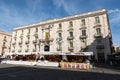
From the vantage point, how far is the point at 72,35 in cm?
3919

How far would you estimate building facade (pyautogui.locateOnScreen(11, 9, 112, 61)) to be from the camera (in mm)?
34344

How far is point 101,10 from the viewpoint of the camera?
35.9m

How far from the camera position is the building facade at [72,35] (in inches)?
1352

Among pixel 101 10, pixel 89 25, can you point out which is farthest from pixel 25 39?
pixel 101 10

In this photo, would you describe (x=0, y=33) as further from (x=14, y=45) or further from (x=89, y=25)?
(x=89, y=25)

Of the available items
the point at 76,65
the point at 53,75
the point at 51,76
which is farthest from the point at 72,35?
the point at 51,76

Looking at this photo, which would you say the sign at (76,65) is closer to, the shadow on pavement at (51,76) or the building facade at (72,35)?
the shadow on pavement at (51,76)

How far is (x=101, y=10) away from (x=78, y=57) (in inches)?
693

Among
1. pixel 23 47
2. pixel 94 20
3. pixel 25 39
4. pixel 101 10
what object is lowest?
pixel 23 47

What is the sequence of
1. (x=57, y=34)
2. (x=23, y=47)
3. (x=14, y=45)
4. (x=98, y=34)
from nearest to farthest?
(x=98, y=34) < (x=57, y=34) < (x=23, y=47) < (x=14, y=45)

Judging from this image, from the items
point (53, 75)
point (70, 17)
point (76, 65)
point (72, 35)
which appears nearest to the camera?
point (53, 75)

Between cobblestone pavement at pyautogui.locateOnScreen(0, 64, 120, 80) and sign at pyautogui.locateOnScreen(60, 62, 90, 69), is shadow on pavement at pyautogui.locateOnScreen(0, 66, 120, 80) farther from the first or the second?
sign at pyautogui.locateOnScreen(60, 62, 90, 69)

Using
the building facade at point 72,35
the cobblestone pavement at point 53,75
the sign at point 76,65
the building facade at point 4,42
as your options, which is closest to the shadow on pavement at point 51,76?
the cobblestone pavement at point 53,75

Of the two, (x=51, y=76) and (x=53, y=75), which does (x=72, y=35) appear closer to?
(x=53, y=75)
